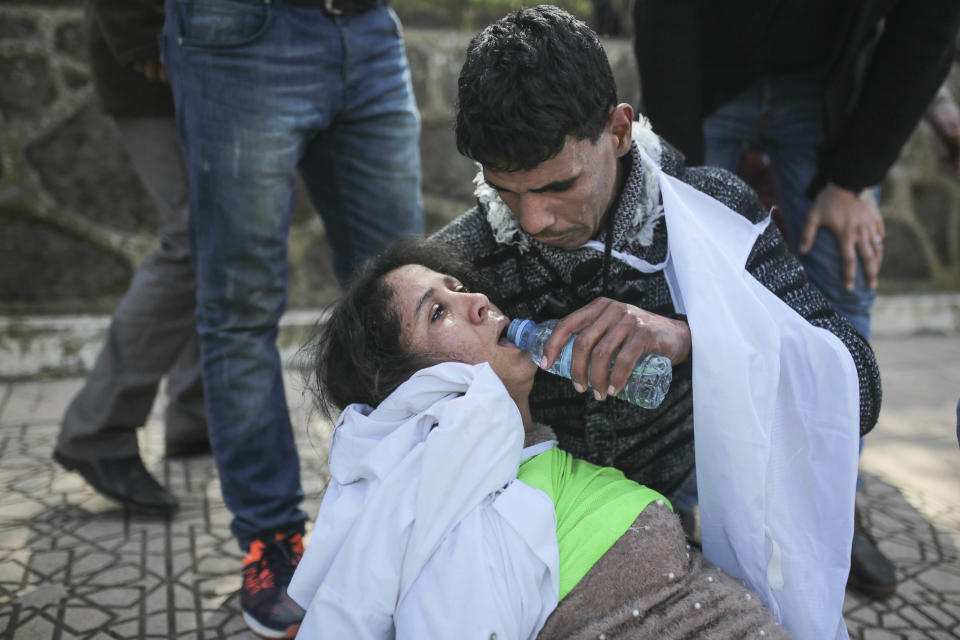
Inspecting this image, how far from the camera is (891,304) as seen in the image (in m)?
4.49

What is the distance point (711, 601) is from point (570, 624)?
0.25 metres

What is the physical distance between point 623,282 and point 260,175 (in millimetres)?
917

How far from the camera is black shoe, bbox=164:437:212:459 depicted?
8.86 ft

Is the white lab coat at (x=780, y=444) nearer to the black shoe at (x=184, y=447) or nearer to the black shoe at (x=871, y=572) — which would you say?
the black shoe at (x=871, y=572)

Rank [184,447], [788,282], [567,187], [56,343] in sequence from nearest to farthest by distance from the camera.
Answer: [567,187], [788,282], [184,447], [56,343]

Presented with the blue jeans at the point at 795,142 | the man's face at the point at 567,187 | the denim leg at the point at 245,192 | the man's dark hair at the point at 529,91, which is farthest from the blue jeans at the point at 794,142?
the denim leg at the point at 245,192

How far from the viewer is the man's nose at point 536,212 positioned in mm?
1471

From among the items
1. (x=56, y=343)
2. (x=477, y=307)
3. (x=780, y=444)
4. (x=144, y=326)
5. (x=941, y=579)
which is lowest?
(x=56, y=343)

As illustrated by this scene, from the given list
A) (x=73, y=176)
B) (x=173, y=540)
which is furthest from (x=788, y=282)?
(x=73, y=176)

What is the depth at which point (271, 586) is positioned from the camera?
1.80 meters

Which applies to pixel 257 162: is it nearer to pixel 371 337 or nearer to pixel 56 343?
pixel 371 337

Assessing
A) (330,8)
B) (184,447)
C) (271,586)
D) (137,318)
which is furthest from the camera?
(184,447)

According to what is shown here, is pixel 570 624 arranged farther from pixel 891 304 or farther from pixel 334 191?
pixel 891 304

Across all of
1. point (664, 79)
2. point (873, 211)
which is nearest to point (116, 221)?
point (664, 79)
